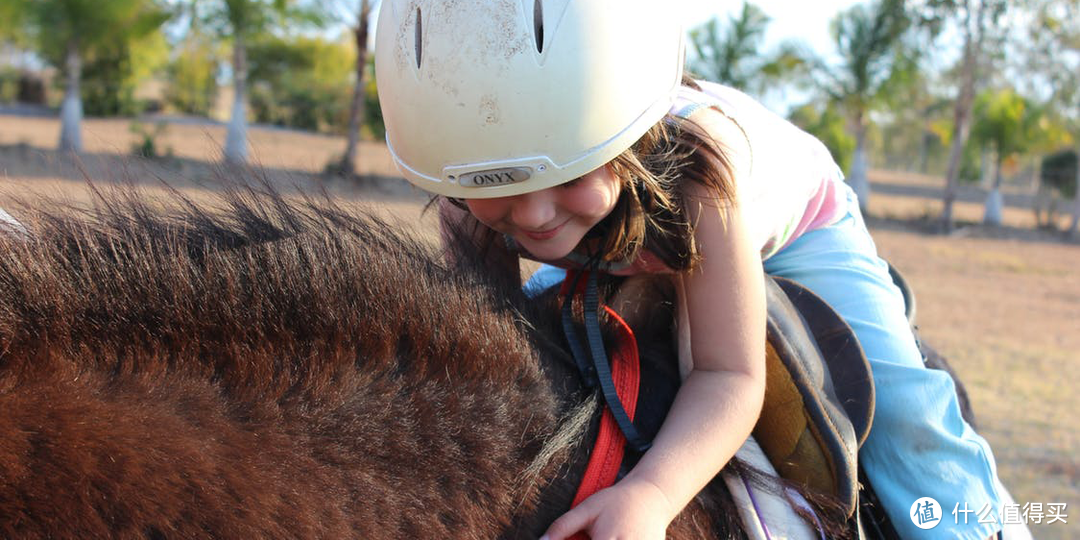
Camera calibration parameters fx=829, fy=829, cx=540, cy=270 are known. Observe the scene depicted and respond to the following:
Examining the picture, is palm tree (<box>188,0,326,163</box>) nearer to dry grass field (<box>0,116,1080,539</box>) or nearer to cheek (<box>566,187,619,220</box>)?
dry grass field (<box>0,116,1080,539</box>)

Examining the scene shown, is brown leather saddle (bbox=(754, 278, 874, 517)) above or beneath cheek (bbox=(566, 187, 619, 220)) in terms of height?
beneath

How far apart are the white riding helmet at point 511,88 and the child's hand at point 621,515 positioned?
0.51m

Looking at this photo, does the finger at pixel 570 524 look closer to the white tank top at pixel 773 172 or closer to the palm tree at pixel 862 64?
the white tank top at pixel 773 172

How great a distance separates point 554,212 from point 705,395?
1.36ft

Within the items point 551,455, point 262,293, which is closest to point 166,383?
point 262,293

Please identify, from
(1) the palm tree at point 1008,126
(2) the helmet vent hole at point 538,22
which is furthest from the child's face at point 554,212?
(1) the palm tree at point 1008,126

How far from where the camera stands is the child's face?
1.45 meters

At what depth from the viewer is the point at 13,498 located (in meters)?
0.85

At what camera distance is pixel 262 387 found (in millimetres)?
1073

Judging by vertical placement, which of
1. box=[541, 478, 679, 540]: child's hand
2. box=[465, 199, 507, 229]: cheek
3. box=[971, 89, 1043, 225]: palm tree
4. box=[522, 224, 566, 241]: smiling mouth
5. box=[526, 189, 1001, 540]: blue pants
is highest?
box=[465, 199, 507, 229]: cheek

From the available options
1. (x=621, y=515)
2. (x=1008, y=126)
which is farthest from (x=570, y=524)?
(x=1008, y=126)

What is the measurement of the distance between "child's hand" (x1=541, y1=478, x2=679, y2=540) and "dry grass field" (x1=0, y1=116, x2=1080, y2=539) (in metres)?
0.66

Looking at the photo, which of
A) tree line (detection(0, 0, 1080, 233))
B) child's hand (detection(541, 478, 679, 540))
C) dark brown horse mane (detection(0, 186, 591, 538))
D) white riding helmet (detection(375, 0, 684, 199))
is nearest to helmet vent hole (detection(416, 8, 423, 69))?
white riding helmet (detection(375, 0, 684, 199))

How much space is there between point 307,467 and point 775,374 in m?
0.96
